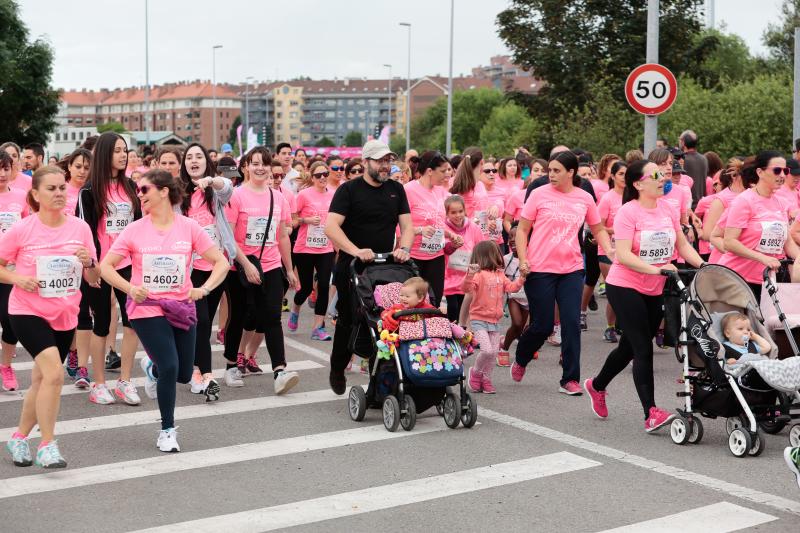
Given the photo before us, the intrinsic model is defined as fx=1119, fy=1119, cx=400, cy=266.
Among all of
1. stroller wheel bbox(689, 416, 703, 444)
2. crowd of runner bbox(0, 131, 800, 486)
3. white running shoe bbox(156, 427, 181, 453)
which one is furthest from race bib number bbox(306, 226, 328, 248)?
stroller wheel bbox(689, 416, 703, 444)

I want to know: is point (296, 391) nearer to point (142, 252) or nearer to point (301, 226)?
point (142, 252)

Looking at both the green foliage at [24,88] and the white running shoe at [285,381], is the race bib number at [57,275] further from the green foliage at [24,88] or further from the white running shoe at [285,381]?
the green foliage at [24,88]

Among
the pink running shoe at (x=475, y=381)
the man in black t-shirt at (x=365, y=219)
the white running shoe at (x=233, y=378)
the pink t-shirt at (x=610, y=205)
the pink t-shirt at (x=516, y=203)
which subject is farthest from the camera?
the pink t-shirt at (x=516, y=203)

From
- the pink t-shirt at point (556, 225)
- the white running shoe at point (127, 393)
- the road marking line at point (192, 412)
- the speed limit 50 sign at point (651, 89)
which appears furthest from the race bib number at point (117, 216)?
the speed limit 50 sign at point (651, 89)

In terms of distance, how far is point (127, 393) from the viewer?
900 centimetres

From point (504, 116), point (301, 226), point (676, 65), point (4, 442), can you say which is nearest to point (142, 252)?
point (4, 442)

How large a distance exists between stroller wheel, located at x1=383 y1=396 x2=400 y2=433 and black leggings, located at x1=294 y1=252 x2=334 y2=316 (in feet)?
14.8

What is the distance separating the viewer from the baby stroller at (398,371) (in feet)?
25.6

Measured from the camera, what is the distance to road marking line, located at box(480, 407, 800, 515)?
6.12 meters

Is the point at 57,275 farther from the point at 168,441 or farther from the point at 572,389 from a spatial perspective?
the point at 572,389

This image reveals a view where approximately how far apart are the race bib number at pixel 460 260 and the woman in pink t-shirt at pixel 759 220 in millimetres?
2620

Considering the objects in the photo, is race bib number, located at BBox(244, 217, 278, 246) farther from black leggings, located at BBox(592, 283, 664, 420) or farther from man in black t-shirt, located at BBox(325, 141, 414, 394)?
black leggings, located at BBox(592, 283, 664, 420)

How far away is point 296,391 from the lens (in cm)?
962

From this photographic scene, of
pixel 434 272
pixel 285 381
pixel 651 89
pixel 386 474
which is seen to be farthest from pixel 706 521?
pixel 651 89
